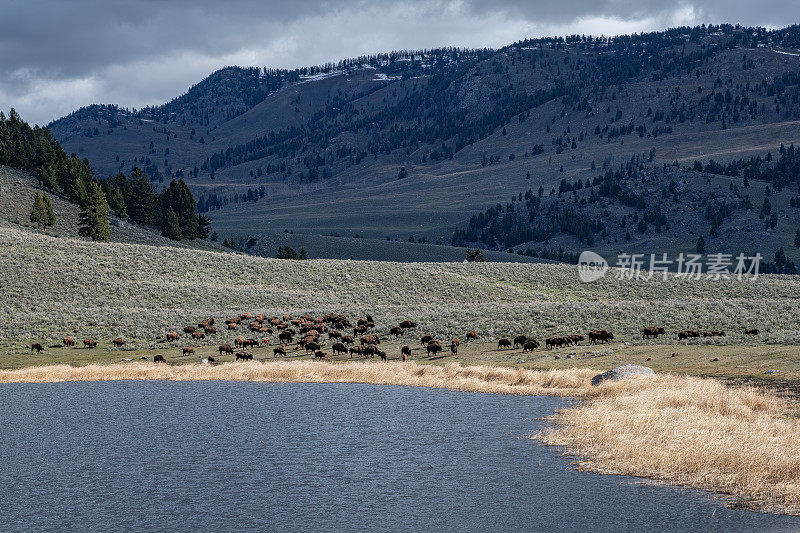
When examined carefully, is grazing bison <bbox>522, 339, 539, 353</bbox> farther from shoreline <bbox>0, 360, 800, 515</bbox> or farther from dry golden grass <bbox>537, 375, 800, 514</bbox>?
dry golden grass <bbox>537, 375, 800, 514</bbox>

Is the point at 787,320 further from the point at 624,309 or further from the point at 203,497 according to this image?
the point at 203,497

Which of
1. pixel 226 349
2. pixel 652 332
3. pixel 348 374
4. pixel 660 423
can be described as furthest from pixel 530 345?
pixel 660 423

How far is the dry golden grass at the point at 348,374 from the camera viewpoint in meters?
41.6

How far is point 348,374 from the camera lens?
47969mm

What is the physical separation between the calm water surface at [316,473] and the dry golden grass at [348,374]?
2786 millimetres

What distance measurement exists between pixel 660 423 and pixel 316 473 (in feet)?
40.7

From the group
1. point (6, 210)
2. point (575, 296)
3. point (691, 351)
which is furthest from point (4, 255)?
point (691, 351)

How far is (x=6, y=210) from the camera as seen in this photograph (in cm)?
13575

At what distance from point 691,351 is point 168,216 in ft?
408

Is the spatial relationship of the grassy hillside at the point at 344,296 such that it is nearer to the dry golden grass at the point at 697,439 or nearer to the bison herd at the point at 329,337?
the bison herd at the point at 329,337

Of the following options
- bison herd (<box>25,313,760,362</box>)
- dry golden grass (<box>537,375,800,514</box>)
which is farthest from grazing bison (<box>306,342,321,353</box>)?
dry golden grass (<box>537,375,800,514</box>)

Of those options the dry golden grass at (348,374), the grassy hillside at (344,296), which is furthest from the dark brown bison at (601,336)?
the dry golden grass at (348,374)

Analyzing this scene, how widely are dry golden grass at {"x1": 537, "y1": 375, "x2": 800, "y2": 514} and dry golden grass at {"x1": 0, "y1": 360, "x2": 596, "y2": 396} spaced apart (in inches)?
253

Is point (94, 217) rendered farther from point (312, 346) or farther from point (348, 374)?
point (348, 374)
